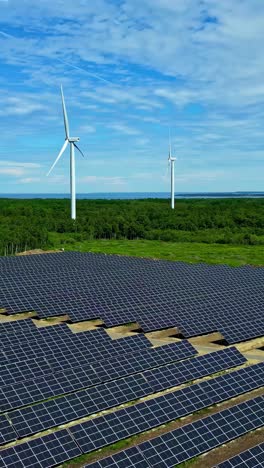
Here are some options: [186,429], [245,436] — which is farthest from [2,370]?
[245,436]

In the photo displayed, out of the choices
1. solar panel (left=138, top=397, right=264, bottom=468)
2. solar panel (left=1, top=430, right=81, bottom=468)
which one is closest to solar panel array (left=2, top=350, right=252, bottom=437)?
solar panel (left=1, top=430, right=81, bottom=468)

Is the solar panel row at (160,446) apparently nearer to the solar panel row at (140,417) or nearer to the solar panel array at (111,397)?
the solar panel row at (140,417)

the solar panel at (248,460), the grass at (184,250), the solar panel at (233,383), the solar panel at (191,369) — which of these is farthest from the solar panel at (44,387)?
the grass at (184,250)

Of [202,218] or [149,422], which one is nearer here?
[149,422]

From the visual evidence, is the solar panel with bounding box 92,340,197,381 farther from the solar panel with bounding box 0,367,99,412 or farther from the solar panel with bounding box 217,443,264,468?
the solar panel with bounding box 217,443,264,468

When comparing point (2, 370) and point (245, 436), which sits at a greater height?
point (2, 370)

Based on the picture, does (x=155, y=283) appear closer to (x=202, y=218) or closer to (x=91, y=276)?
(x=91, y=276)
